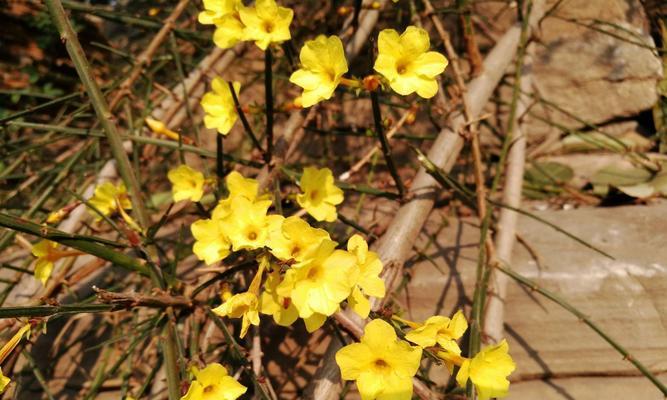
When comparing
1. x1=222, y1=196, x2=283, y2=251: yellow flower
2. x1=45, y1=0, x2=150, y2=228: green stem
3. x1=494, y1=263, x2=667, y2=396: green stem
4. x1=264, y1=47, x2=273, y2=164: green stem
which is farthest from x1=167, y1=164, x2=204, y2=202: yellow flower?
x1=494, y1=263, x2=667, y2=396: green stem

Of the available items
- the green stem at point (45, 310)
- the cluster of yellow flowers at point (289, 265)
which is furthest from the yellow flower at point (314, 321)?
the green stem at point (45, 310)

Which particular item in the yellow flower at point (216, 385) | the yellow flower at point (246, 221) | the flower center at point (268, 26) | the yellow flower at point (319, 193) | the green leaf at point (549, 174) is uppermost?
the flower center at point (268, 26)

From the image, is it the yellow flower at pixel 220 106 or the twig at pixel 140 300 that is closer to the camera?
the twig at pixel 140 300

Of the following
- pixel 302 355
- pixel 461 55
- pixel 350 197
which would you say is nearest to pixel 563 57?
pixel 461 55

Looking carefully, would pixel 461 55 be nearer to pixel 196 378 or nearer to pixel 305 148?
pixel 305 148

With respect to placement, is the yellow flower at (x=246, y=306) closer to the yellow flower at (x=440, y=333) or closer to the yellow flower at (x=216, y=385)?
the yellow flower at (x=216, y=385)

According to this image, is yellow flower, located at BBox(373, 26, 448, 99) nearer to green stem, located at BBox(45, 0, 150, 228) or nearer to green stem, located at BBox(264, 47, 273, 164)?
green stem, located at BBox(264, 47, 273, 164)

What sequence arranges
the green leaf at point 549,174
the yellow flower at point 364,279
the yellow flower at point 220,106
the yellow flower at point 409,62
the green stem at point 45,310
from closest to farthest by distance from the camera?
the green stem at point 45,310 → the yellow flower at point 364,279 → the yellow flower at point 409,62 → the yellow flower at point 220,106 → the green leaf at point 549,174
